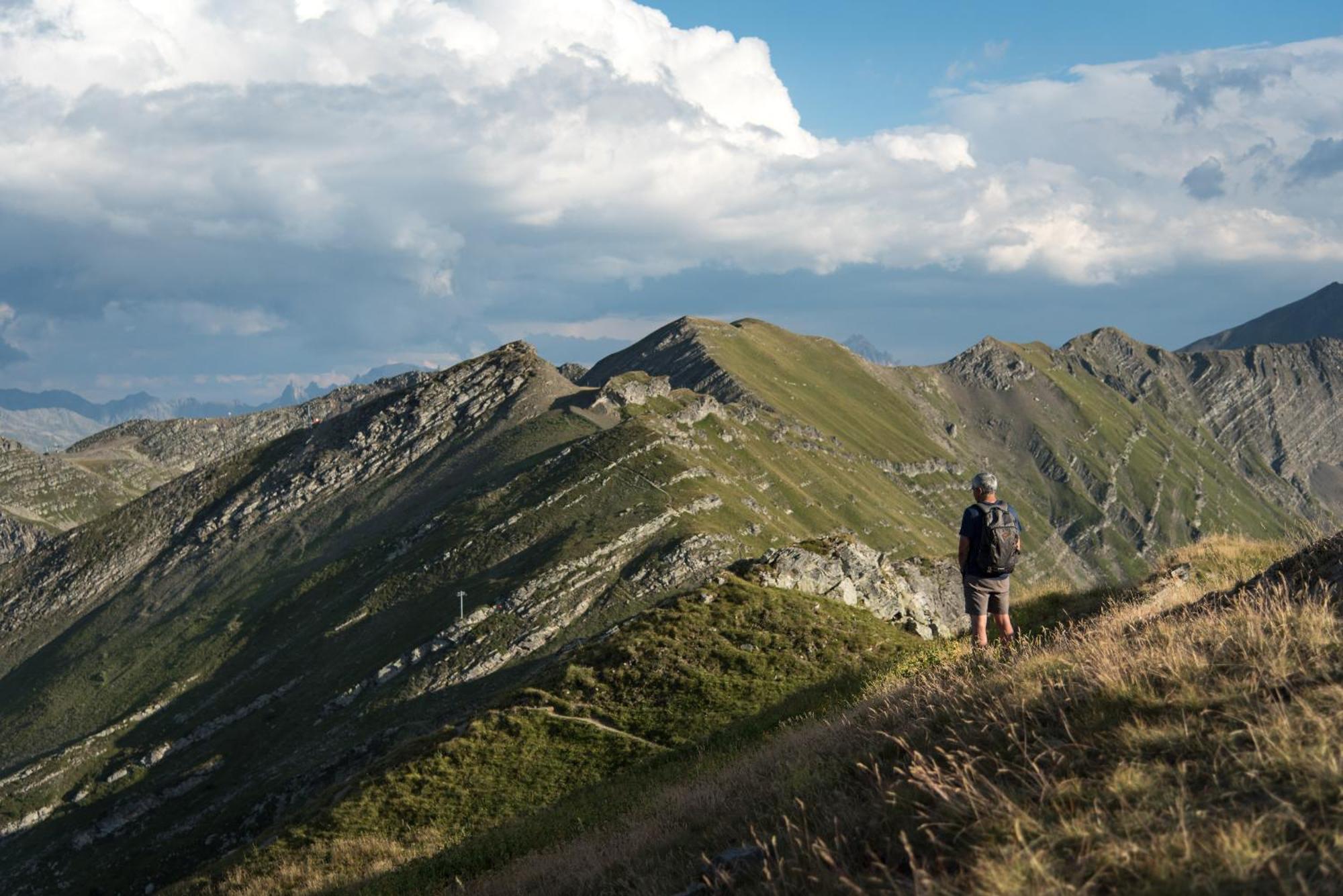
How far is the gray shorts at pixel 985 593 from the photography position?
60.7ft

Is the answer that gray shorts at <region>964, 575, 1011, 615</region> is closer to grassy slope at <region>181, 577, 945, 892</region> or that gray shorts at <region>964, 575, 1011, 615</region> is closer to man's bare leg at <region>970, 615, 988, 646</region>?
man's bare leg at <region>970, 615, 988, 646</region>

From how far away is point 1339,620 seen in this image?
10062 millimetres

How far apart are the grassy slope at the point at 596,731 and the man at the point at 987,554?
1459 mm

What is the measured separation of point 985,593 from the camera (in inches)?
730

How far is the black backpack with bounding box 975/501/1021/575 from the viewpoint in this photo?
18109 millimetres

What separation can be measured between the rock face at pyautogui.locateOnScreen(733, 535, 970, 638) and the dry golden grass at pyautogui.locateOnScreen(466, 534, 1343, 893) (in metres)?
20.1

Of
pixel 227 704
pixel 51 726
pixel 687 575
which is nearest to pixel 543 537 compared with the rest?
pixel 687 575

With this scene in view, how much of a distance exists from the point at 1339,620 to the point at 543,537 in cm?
13319

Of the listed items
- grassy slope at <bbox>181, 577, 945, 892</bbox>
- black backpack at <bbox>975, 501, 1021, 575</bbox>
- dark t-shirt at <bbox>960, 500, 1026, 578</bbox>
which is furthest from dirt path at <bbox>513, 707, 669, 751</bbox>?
black backpack at <bbox>975, 501, 1021, 575</bbox>

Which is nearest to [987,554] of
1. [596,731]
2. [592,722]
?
[596,731]

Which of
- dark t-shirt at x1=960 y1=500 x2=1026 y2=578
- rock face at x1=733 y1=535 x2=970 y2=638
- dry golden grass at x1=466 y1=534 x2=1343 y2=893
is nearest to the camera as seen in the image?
dry golden grass at x1=466 y1=534 x2=1343 y2=893

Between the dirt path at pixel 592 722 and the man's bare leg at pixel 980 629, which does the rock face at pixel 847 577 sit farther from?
the man's bare leg at pixel 980 629

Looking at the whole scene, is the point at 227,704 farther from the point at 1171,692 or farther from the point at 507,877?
the point at 1171,692

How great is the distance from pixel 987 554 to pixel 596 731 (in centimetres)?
1212
